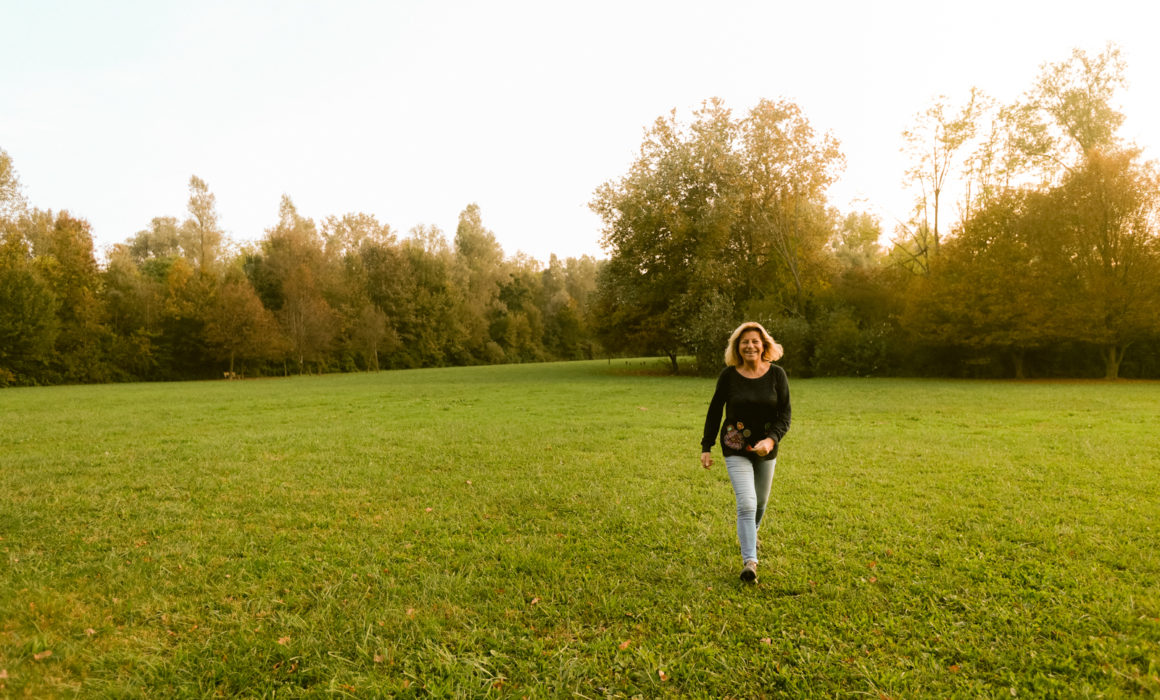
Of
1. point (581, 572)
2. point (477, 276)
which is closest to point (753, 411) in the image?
point (581, 572)

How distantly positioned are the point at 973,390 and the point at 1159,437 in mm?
9569

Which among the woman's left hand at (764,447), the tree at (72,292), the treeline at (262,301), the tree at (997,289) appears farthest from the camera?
the tree at (72,292)

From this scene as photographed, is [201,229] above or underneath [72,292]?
above

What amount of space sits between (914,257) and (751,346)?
30.0 meters

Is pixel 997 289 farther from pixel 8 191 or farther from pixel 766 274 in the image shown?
pixel 8 191

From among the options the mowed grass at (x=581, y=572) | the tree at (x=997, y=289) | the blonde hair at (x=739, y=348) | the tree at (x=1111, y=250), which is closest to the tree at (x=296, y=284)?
the mowed grass at (x=581, y=572)

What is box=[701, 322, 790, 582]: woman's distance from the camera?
4.51 metres

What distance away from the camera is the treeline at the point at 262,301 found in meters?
35.7

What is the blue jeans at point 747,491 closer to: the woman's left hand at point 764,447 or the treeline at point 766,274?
the woman's left hand at point 764,447

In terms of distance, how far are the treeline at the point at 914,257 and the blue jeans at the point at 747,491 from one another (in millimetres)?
22398

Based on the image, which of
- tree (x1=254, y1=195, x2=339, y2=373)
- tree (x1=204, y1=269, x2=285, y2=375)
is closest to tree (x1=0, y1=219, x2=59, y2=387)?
tree (x1=204, y1=269, x2=285, y2=375)

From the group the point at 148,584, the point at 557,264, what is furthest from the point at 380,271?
the point at 148,584

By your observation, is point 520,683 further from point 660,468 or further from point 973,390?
point 973,390

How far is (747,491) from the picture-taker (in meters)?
4.48
